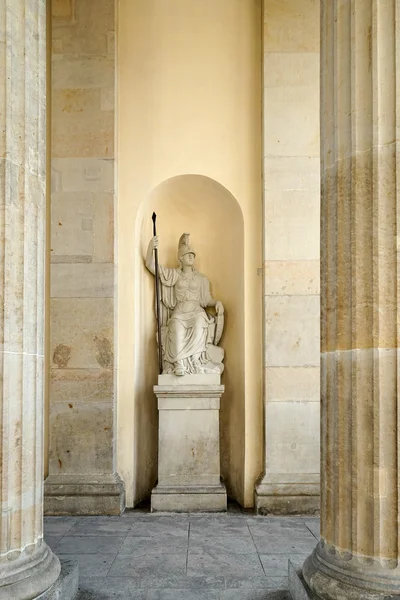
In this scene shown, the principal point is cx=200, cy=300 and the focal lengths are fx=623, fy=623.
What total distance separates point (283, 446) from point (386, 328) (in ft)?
11.8

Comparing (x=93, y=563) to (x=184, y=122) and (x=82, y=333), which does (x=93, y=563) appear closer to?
(x=82, y=333)

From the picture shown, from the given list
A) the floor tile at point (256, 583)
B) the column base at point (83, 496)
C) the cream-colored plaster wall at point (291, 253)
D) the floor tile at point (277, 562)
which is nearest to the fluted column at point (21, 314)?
the floor tile at point (256, 583)

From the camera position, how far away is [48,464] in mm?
6684

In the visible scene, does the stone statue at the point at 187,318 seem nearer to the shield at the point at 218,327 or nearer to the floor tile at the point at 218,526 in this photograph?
A: the shield at the point at 218,327

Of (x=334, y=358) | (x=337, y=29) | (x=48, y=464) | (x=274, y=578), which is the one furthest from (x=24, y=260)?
(x=48, y=464)

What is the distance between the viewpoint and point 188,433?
6656mm

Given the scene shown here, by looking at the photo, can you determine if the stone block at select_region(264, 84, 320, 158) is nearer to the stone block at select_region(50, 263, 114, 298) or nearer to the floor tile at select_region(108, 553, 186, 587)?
the stone block at select_region(50, 263, 114, 298)

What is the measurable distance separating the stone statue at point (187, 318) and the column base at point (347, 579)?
3423 millimetres

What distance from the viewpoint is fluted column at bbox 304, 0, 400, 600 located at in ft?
10.5

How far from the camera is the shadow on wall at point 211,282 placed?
22.9 ft

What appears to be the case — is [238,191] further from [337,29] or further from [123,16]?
[337,29]

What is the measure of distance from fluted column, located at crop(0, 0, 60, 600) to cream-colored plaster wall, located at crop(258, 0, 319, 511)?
11.0ft

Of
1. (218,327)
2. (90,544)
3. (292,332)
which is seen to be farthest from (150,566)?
(218,327)

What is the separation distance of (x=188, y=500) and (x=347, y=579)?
3430 mm
